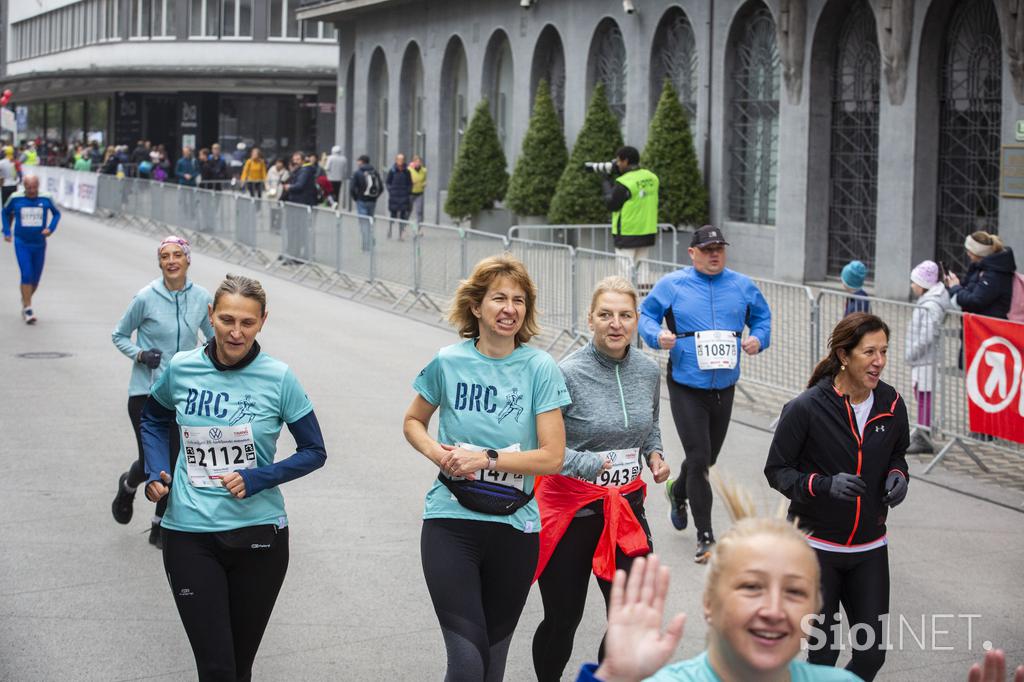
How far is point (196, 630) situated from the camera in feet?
17.6

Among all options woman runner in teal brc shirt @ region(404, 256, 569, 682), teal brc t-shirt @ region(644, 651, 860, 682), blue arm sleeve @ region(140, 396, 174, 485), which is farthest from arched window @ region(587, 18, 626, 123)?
teal brc t-shirt @ region(644, 651, 860, 682)

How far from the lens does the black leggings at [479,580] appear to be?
5367 mm

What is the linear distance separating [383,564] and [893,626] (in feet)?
9.06

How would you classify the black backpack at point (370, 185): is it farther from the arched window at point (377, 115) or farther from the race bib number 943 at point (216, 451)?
the race bib number 943 at point (216, 451)

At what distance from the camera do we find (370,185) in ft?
101

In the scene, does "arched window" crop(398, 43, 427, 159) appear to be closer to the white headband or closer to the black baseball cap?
the white headband

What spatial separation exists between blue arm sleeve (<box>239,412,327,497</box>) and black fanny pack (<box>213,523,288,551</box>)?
0.42ft

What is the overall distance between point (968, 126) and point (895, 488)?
52.0 feet

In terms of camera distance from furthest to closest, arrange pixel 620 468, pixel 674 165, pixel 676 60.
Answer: pixel 676 60 < pixel 674 165 < pixel 620 468

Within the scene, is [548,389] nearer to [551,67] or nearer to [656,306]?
[656,306]

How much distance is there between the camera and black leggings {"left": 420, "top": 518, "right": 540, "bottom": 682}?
5.37 meters

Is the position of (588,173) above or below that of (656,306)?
above

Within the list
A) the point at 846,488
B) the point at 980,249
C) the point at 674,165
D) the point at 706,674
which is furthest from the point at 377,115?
the point at 706,674

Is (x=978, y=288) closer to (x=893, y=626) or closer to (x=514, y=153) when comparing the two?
(x=893, y=626)
